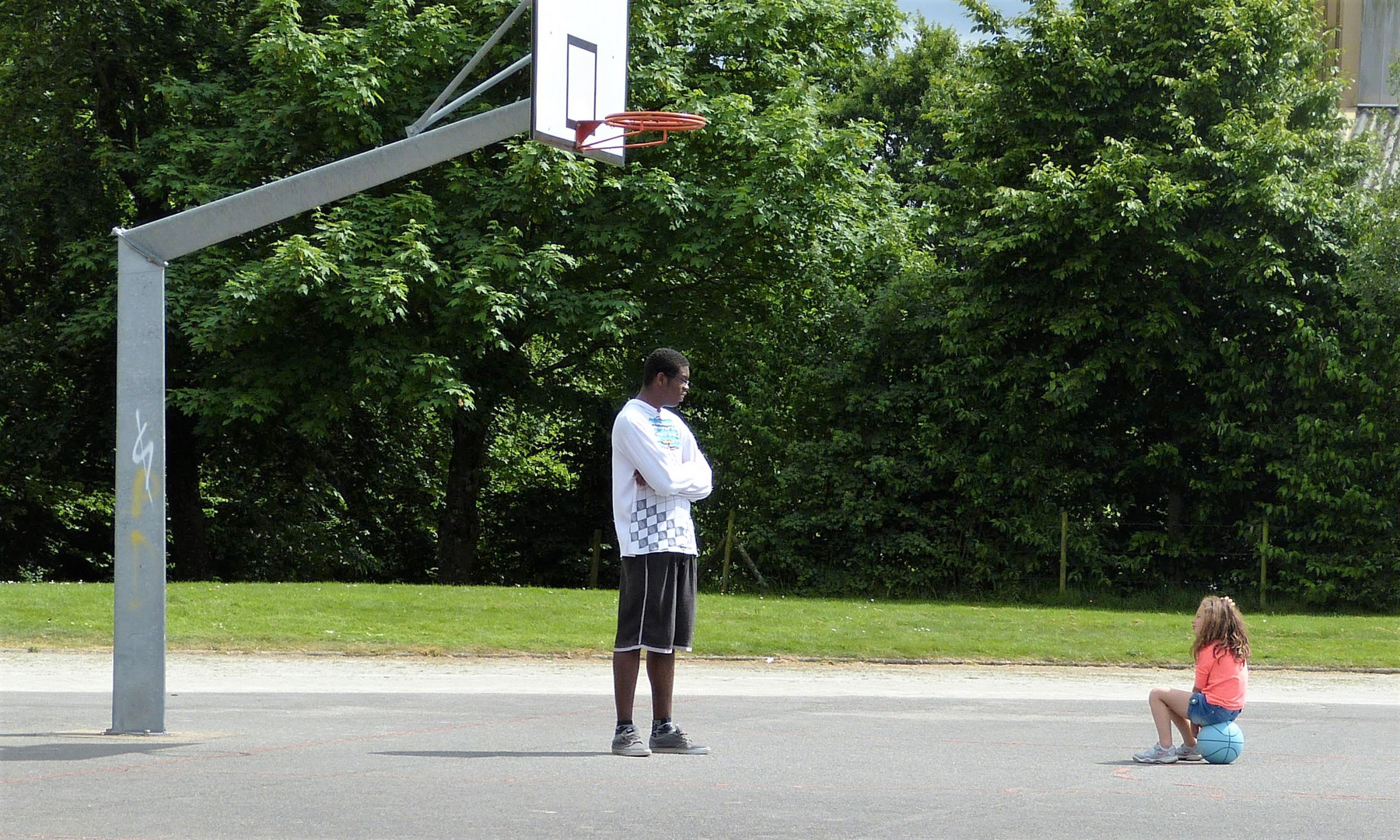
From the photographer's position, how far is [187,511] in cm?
2711

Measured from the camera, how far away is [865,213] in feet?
84.7

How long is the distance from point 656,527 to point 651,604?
14.8 inches

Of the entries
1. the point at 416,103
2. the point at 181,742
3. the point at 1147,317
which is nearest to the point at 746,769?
the point at 181,742

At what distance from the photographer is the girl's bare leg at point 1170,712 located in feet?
25.0

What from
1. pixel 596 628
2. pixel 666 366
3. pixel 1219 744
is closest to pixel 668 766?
pixel 666 366

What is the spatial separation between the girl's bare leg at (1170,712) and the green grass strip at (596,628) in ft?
22.1

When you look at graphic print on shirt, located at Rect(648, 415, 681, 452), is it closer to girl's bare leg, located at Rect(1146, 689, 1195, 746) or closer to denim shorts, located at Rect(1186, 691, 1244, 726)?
girl's bare leg, located at Rect(1146, 689, 1195, 746)

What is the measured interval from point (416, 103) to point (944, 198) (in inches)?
325

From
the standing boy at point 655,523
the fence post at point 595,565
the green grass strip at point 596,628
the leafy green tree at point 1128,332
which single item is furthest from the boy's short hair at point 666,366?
the fence post at point 595,565

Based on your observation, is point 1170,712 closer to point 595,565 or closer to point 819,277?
point 819,277

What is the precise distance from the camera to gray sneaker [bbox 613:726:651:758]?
7.38 m

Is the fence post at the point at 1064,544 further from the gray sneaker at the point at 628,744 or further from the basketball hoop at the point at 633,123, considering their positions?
the gray sneaker at the point at 628,744

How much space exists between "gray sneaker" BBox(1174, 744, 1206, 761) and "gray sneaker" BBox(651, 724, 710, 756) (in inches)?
97.1

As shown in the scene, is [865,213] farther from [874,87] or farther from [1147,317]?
[874,87]
